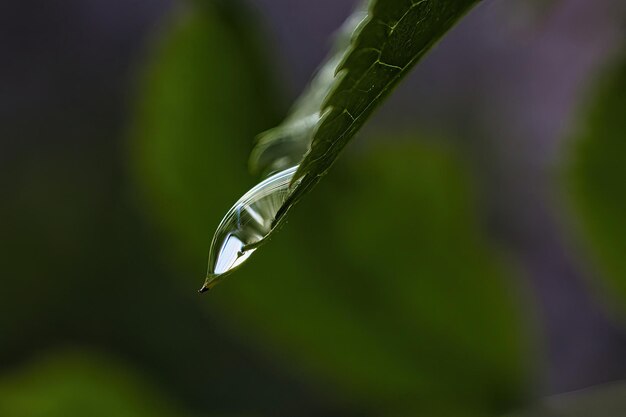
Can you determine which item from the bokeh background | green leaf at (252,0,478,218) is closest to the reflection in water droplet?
green leaf at (252,0,478,218)

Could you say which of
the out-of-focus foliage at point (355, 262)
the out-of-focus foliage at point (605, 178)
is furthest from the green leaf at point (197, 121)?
the out-of-focus foliage at point (605, 178)

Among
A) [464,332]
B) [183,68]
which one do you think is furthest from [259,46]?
[464,332]

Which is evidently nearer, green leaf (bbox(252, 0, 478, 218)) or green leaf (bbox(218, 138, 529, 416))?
green leaf (bbox(252, 0, 478, 218))

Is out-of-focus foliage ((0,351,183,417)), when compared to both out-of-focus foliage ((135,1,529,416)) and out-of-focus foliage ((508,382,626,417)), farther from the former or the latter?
out-of-focus foliage ((508,382,626,417))

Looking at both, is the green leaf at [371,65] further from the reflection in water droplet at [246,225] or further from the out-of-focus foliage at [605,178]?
the out-of-focus foliage at [605,178]

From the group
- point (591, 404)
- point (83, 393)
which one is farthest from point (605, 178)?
point (83, 393)

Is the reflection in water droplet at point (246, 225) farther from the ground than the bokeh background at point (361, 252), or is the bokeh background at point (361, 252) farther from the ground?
the bokeh background at point (361, 252)

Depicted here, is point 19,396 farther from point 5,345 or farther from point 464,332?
point 5,345
